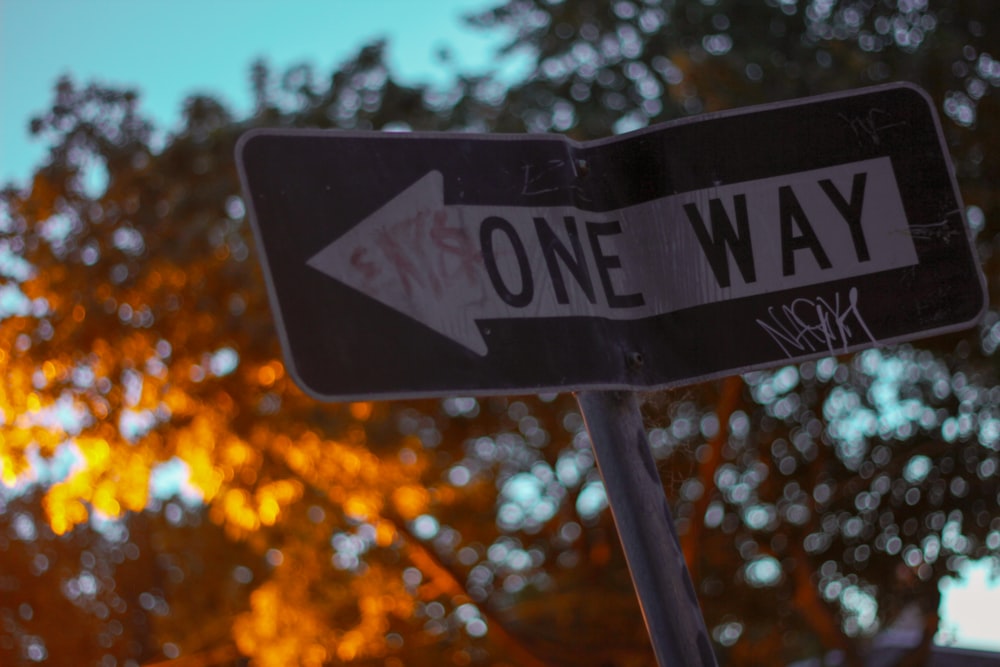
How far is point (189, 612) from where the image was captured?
12.3 meters

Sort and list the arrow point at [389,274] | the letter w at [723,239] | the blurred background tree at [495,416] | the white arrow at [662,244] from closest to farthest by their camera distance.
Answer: the arrow point at [389,274]
the white arrow at [662,244]
the letter w at [723,239]
the blurred background tree at [495,416]

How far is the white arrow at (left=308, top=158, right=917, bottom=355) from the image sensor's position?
5.05ft

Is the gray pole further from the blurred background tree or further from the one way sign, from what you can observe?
the blurred background tree

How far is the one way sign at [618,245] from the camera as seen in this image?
1434 mm

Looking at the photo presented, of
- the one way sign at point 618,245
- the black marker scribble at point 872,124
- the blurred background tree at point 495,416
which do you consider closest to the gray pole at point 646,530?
the one way sign at point 618,245

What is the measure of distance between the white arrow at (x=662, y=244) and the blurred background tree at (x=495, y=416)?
4925 mm

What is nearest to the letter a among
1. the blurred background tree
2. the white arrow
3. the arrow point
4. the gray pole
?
the white arrow

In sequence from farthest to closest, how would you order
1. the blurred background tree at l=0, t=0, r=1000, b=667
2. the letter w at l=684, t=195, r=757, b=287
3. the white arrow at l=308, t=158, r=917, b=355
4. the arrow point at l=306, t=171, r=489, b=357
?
the blurred background tree at l=0, t=0, r=1000, b=667 < the letter w at l=684, t=195, r=757, b=287 < the white arrow at l=308, t=158, r=917, b=355 < the arrow point at l=306, t=171, r=489, b=357

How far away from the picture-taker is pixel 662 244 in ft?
5.50

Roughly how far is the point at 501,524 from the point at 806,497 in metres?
2.56

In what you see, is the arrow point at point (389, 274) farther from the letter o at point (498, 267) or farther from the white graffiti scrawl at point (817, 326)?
the white graffiti scrawl at point (817, 326)

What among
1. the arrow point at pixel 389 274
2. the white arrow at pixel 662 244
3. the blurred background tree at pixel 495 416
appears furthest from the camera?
the blurred background tree at pixel 495 416

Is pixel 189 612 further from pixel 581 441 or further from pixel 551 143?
pixel 551 143

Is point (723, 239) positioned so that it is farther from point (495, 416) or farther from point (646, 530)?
point (495, 416)
